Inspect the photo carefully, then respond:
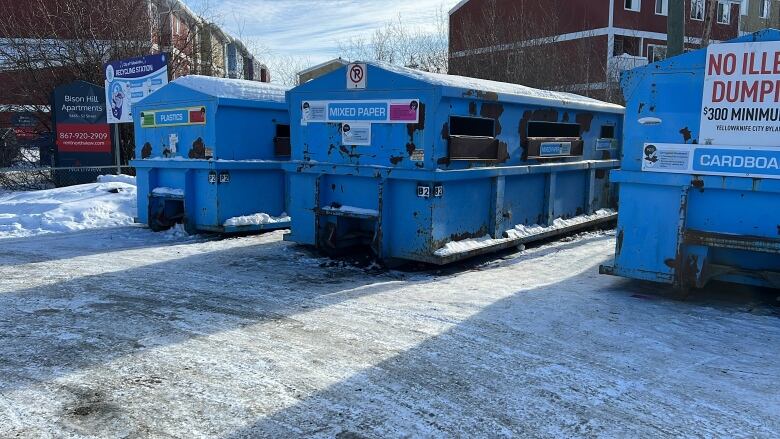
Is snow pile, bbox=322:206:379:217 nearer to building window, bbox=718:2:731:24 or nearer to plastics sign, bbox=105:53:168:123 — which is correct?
plastics sign, bbox=105:53:168:123

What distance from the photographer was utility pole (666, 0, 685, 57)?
33.7 ft

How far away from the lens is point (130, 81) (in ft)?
43.9

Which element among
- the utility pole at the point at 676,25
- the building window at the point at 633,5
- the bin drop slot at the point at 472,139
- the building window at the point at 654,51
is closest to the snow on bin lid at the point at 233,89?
the bin drop slot at the point at 472,139

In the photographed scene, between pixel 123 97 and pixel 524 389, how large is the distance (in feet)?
40.0

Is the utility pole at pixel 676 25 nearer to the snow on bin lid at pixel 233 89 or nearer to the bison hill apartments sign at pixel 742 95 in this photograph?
the bison hill apartments sign at pixel 742 95

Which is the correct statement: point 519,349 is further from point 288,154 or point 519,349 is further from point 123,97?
point 123,97

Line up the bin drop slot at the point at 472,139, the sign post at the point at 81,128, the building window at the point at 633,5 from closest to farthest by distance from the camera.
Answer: the bin drop slot at the point at 472,139
the sign post at the point at 81,128
the building window at the point at 633,5

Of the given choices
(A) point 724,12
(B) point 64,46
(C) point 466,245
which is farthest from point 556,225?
(A) point 724,12

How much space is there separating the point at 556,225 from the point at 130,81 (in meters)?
9.56

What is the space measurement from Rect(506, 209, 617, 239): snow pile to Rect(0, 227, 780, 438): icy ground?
105 centimetres

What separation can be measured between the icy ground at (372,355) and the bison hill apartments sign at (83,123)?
25.4 ft

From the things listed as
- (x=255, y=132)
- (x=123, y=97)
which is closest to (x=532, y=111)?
(x=255, y=132)

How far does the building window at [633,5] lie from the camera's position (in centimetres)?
3319

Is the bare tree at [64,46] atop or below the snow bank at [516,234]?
atop
